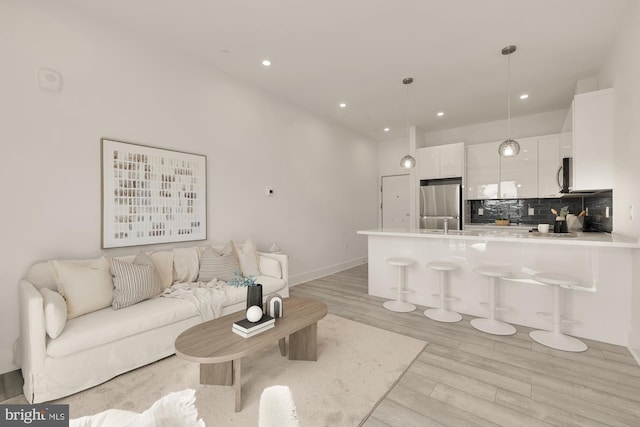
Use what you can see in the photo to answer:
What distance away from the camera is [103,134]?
2.78m

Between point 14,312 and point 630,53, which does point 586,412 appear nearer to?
point 630,53

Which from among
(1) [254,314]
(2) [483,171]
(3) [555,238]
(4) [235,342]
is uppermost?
(2) [483,171]

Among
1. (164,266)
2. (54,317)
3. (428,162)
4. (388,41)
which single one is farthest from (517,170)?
(54,317)

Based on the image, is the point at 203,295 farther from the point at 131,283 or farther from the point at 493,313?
the point at 493,313

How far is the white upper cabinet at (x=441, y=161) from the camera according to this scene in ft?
18.7

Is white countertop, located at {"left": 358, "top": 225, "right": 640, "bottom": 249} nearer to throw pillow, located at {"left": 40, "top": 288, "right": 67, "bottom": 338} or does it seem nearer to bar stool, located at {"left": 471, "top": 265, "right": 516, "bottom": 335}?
bar stool, located at {"left": 471, "top": 265, "right": 516, "bottom": 335}

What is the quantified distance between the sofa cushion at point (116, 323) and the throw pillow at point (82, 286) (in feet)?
0.23

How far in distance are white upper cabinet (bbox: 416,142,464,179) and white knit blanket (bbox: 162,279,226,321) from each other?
4846 millimetres

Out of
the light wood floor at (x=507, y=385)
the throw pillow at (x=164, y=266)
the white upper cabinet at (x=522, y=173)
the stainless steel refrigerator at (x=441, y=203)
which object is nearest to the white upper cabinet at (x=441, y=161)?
the stainless steel refrigerator at (x=441, y=203)

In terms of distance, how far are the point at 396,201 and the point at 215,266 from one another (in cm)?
495

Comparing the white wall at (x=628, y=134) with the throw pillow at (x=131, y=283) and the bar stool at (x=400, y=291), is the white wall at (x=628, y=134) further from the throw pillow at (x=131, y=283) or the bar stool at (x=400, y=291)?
the throw pillow at (x=131, y=283)

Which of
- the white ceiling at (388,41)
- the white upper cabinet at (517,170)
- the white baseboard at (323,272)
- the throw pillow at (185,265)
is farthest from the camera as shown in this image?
the white upper cabinet at (517,170)

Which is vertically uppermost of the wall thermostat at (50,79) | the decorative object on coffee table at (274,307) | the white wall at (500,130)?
the white wall at (500,130)

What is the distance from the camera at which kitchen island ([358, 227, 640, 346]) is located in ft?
8.95
